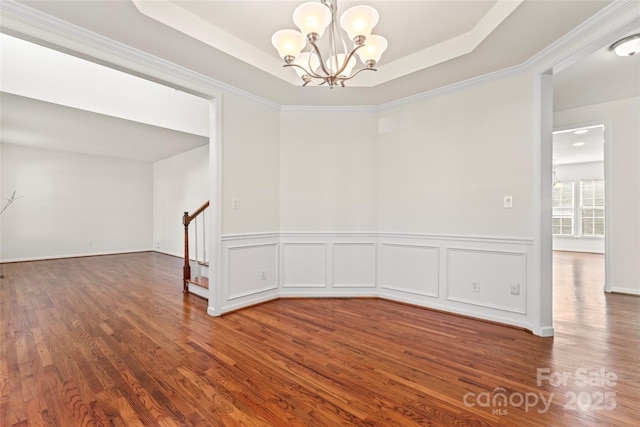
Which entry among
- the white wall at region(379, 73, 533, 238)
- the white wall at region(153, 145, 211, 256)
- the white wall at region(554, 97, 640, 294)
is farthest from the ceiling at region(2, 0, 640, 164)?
the white wall at region(153, 145, 211, 256)

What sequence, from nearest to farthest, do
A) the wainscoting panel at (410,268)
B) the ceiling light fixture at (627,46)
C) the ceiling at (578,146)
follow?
the ceiling light fixture at (627,46) → the wainscoting panel at (410,268) → the ceiling at (578,146)

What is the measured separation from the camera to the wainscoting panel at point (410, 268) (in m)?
3.44

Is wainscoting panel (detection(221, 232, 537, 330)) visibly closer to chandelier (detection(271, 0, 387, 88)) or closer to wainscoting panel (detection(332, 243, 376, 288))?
wainscoting panel (detection(332, 243, 376, 288))

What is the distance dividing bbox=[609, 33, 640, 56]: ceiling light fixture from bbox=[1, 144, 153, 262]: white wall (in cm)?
1009

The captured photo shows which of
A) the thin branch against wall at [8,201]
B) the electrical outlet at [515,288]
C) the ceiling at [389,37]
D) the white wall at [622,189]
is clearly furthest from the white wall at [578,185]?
the thin branch against wall at [8,201]

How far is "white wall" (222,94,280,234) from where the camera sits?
3309 millimetres

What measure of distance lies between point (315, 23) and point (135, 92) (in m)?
4.45

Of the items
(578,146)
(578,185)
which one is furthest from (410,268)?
(578,185)

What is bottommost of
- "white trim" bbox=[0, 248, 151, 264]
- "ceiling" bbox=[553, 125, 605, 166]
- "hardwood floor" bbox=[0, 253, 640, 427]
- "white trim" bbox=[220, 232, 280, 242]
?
"hardwood floor" bbox=[0, 253, 640, 427]

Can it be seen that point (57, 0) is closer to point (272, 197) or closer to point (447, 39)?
point (272, 197)

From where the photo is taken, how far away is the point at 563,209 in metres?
9.45

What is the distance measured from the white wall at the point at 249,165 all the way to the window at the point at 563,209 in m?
10.0

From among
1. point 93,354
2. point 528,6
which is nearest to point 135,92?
point 93,354

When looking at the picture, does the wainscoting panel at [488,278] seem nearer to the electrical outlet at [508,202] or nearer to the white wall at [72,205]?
the electrical outlet at [508,202]
